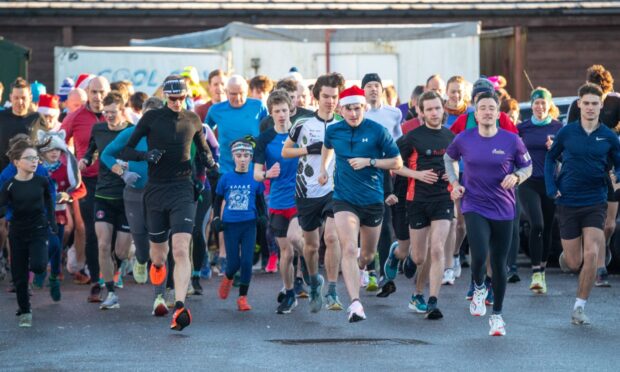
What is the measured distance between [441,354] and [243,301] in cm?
337

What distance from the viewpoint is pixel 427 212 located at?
1357 centimetres

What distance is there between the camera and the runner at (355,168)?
12.9 m

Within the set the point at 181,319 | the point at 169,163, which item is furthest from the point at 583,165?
the point at 181,319

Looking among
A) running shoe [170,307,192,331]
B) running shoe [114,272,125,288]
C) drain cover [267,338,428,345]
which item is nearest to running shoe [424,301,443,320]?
drain cover [267,338,428,345]

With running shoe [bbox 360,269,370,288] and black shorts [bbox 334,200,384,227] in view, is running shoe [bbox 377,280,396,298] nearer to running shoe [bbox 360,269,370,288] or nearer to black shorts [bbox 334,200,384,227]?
running shoe [bbox 360,269,370,288]

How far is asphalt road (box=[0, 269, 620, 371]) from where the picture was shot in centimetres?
1062

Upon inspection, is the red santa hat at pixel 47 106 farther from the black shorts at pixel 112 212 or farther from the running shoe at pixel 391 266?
the running shoe at pixel 391 266

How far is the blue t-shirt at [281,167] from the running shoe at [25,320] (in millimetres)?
2486

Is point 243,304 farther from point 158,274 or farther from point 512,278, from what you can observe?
point 512,278

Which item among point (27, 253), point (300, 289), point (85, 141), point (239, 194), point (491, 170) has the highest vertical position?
A: point (85, 141)

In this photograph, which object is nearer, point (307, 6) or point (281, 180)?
point (281, 180)

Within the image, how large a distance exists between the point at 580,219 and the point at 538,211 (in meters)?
→ 2.88

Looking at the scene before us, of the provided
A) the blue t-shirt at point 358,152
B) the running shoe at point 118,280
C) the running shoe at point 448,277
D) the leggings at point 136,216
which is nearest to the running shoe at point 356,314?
the blue t-shirt at point 358,152

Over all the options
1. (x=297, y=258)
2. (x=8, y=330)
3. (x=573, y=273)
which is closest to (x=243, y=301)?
(x=297, y=258)
